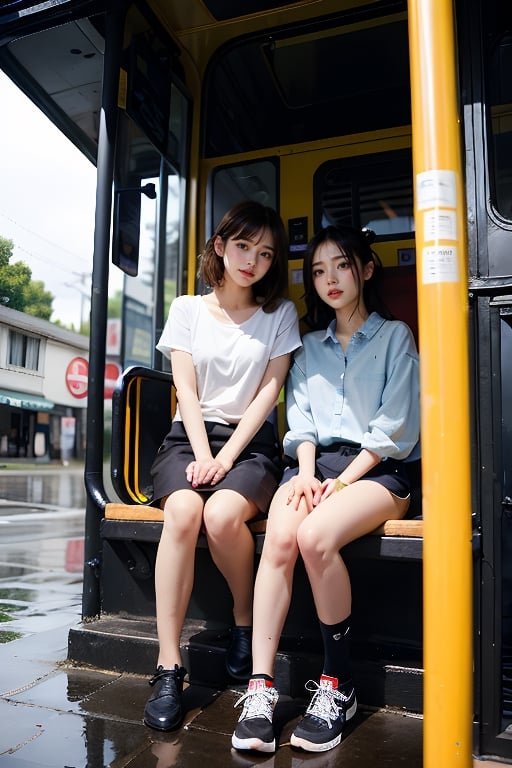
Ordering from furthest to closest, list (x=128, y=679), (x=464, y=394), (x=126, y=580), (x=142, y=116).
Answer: (x=142, y=116) < (x=126, y=580) < (x=128, y=679) < (x=464, y=394)

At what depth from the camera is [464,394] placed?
3.95 ft

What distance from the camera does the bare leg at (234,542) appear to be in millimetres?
1845

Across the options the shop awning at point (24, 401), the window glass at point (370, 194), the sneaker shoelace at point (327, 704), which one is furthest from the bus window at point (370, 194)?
the sneaker shoelace at point (327, 704)

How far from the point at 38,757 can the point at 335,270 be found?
165cm

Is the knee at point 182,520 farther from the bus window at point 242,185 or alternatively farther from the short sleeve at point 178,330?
the bus window at point 242,185

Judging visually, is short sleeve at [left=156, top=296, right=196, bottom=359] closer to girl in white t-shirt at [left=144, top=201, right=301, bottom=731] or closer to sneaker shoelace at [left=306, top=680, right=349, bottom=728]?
girl in white t-shirt at [left=144, top=201, right=301, bottom=731]

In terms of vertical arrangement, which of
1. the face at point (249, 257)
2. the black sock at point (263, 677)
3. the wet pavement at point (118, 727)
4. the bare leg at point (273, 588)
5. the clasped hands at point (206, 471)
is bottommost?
the wet pavement at point (118, 727)

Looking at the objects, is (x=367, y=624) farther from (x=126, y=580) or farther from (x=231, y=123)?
(x=231, y=123)

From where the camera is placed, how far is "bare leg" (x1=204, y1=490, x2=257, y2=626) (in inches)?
72.6

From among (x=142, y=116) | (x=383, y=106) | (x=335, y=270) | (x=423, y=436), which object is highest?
(x=383, y=106)

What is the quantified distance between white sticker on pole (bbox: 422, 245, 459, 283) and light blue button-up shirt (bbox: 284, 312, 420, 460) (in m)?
0.73

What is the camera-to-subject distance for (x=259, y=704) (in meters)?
1.61

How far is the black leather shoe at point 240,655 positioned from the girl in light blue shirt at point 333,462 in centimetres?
22

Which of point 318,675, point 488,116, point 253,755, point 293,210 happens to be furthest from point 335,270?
point 253,755
